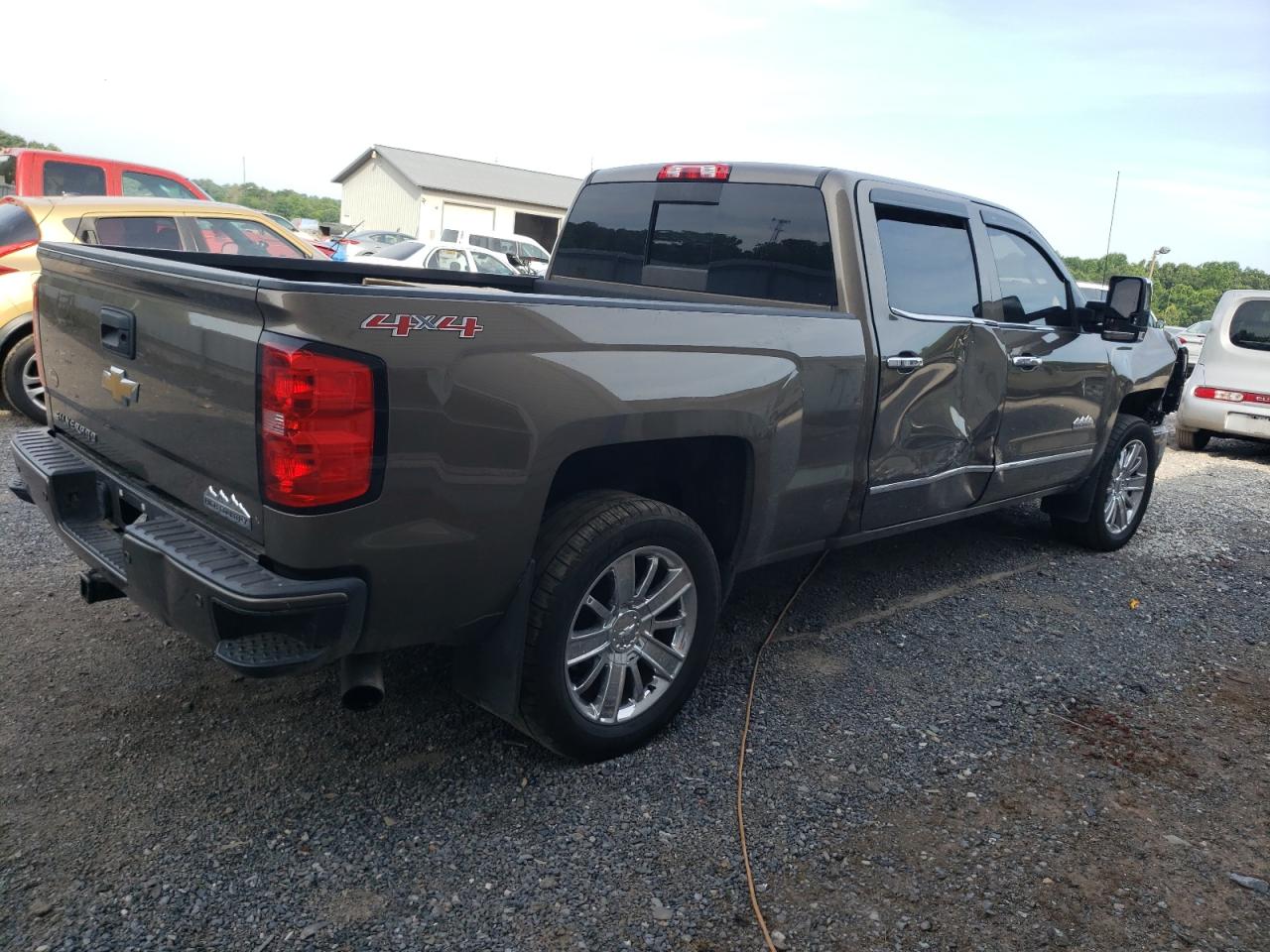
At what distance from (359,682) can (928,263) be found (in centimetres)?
292

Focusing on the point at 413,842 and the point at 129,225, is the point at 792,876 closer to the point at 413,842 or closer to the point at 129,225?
the point at 413,842

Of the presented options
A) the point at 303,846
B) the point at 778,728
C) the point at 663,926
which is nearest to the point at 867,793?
the point at 778,728

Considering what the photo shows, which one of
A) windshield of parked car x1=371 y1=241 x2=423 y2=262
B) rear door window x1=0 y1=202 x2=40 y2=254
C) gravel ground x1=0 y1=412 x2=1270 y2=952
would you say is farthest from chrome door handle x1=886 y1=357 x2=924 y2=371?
windshield of parked car x1=371 y1=241 x2=423 y2=262

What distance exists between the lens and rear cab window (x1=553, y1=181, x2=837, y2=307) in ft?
12.9

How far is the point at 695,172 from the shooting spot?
4359 mm

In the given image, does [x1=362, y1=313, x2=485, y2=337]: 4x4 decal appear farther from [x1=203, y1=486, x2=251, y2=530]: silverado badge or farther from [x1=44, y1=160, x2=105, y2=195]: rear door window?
[x1=44, y1=160, x2=105, y2=195]: rear door window

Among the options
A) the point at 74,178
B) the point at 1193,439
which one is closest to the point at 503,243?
the point at 74,178

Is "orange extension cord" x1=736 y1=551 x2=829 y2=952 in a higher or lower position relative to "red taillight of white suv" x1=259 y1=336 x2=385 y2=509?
lower

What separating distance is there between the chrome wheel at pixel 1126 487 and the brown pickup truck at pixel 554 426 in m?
1.52

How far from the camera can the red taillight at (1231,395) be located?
412 inches

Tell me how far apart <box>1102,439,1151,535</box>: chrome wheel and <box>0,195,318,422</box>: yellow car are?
5698 millimetres

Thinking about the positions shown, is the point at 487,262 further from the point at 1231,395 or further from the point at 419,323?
the point at 419,323

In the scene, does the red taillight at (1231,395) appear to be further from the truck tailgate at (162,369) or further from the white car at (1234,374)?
the truck tailgate at (162,369)

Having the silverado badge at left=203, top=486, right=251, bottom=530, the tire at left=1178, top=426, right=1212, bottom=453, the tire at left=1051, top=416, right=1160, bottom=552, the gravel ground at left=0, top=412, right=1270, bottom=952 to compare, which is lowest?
the tire at left=1178, top=426, right=1212, bottom=453
